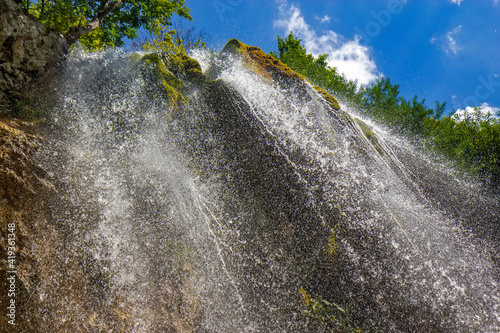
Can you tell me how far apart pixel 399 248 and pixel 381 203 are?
1.01 metres

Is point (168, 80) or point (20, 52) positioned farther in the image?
point (168, 80)

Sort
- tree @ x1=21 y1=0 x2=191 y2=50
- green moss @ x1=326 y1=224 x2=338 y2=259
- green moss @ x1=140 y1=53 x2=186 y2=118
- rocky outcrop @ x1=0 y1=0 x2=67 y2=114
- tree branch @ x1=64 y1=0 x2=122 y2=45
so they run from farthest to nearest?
tree @ x1=21 y1=0 x2=191 y2=50 → tree branch @ x1=64 y1=0 x2=122 y2=45 → green moss @ x1=140 y1=53 x2=186 y2=118 → rocky outcrop @ x1=0 y1=0 x2=67 y2=114 → green moss @ x1=326 y1=224 x2=338 y2=259

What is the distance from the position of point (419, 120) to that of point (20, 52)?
18.4 m

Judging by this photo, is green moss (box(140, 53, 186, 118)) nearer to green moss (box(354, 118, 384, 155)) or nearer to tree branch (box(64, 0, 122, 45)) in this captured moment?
tree branch (box(64, 0, 122, 45))

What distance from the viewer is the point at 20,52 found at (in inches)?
224

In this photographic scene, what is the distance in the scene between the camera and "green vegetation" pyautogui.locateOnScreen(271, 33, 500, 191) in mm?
10812

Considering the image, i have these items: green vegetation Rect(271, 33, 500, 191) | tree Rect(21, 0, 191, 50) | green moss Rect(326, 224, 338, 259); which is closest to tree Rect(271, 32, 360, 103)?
green vegetation Rect(271, 33, 500, 191)

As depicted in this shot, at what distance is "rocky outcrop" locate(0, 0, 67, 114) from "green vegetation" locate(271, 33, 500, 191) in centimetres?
1542

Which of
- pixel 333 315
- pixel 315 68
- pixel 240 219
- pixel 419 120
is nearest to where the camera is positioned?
pixel 333 315

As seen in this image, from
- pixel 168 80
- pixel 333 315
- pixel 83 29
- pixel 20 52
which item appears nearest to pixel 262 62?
pixel 168 80

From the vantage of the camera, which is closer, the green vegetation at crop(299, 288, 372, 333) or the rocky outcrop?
the green vegetation at crop(299, 288, 372, 333)

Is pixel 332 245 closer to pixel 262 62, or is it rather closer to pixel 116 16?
pixel 262 62

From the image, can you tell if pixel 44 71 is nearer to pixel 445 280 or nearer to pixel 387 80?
pixel 445 280

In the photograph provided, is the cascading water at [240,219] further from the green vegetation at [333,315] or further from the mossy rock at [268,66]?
the mossy rock at [268,66]
